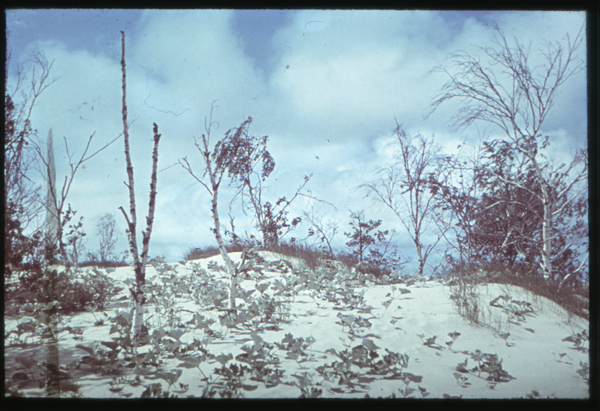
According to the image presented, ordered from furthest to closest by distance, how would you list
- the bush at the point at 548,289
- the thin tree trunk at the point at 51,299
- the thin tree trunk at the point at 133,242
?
the bush at the point at 548,289
the thin tree trunk at the point at 133,242
the thin tree trunk at the point at 51,299

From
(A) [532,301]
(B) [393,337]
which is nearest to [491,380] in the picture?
(B) [393,337]

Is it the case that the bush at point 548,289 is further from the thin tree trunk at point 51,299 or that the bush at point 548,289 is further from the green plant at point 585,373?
the thin tree trunk at point 51,299

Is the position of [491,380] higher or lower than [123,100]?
lower

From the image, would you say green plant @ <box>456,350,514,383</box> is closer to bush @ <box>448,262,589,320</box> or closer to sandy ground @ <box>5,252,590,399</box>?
sandy ground @ <box>5,252,590,399</box>

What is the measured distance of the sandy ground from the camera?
2.94 m

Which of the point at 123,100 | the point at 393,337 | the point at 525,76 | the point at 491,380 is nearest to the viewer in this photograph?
the point at 491,380

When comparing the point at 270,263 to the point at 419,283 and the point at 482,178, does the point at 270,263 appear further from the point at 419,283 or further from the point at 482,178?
the point at 482,178

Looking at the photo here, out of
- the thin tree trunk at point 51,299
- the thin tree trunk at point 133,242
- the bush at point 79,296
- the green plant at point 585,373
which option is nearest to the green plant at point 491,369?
the green plant at point 585,373

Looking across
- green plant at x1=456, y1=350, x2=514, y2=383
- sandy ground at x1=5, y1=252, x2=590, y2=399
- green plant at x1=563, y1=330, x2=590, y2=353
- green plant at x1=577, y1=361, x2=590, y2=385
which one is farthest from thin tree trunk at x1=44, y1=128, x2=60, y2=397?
green plant at x1=563, y1=330, x2=590, y2=353

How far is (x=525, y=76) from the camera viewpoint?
699cm

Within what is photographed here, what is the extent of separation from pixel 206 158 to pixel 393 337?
355 centimetres

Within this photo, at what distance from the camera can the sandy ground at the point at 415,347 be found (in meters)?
2.94

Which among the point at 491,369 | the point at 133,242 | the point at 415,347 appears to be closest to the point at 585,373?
the point at 491,369
